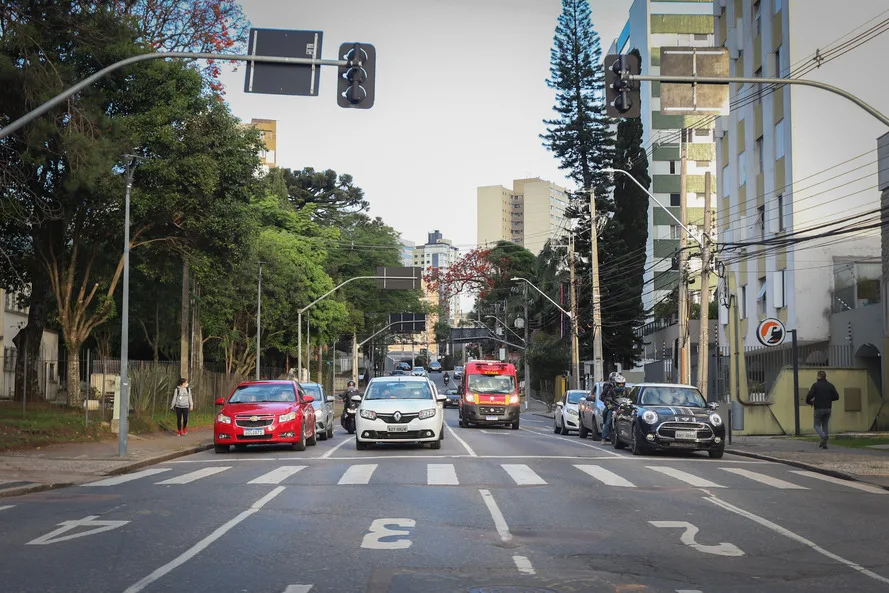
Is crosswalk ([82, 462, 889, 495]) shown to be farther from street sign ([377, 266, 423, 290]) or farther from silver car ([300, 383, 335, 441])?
street sign ([377, 266, 423, 290])

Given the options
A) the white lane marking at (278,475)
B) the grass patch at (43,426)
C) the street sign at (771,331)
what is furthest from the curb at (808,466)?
the grass patch at (43,426)

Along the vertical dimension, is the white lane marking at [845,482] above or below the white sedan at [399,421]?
below

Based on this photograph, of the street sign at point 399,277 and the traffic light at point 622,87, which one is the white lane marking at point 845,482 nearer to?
the traffic light at point 622,87

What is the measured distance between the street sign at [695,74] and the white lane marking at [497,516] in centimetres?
705

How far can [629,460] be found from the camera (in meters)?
20.5

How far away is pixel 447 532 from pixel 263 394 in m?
14.7

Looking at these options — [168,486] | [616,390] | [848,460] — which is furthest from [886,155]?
[168,486]

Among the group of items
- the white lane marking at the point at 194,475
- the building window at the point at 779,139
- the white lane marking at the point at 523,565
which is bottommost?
the white lane marking at the point at 194,475

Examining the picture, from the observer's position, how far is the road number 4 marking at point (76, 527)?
32.4 feet

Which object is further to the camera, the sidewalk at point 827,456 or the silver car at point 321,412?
the silver car at point 321,412

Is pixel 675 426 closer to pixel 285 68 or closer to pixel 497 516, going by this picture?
pixel 497 516

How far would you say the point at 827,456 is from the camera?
21.5 metres

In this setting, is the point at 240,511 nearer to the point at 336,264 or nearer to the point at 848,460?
the point at 848,460

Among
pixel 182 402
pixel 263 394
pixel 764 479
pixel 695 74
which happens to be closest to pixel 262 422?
pixel 263 394
